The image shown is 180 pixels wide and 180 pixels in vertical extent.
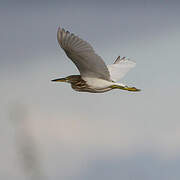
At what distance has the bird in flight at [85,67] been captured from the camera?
9.22 metres

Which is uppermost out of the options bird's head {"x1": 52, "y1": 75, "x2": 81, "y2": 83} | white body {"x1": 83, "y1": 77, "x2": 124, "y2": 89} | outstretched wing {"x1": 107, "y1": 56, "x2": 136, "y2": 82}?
outstretched wing {"x1": 107, "y1": 56, "x2": 136, "y2": 82}

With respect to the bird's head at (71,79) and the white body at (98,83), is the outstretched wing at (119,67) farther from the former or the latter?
the white body at (98,83)

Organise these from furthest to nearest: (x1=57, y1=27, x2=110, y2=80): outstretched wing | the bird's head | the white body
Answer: the bird's head, the white body, (x1=57, y1=27, x2=110, y2=80): outstretched wing

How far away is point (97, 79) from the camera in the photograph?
10.0 meters

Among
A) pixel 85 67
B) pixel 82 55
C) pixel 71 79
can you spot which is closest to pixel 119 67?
pixel 71 79

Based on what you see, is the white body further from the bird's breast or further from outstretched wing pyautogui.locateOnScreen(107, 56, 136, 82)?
outstretched wing pyautogui.locateOnScreen(107, 56, 136, 82)

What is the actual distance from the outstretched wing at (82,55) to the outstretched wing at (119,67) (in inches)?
44.9

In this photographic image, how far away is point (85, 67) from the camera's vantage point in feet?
32.3

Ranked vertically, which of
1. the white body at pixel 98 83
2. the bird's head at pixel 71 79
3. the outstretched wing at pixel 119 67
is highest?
the outstretched wing at pixel 119 67

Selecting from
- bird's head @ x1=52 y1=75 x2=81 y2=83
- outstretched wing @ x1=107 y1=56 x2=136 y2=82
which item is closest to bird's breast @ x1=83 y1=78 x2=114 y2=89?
bird's head @ x1=52 y1=75 x2=81 y2=83

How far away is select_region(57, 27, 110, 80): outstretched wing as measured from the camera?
9164 millimetres

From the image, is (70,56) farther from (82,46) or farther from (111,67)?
(111,67)

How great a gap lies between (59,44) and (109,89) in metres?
1.29

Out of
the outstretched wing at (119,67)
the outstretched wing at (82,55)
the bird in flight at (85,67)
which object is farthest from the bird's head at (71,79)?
the outstretched wing at (119,67)
